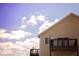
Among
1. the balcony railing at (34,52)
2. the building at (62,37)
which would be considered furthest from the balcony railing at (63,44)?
the balcony railing at (34,52)

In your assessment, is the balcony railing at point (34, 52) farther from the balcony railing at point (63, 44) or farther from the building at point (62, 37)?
the balcony railing at point (63, 44)

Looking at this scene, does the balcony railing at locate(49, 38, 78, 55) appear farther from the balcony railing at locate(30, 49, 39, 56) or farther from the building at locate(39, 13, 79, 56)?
the balcony railing at locate(30, 49, 39, 56)

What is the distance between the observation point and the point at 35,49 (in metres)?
2.72

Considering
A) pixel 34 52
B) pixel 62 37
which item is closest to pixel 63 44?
pixel 62 37

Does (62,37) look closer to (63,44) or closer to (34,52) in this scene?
(63,44)

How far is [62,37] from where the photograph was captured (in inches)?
106

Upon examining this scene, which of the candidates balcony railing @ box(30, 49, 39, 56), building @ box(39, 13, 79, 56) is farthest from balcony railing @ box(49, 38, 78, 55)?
balcony railing @ box(30, 49, 39, 56)

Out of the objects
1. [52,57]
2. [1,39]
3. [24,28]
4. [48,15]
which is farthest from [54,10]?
[1,39]

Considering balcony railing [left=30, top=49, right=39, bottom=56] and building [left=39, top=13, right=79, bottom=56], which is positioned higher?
building [left=39, top=13, right=79, bottom=56]

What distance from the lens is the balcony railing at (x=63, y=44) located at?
2668 mm

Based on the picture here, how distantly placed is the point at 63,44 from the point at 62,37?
10cm

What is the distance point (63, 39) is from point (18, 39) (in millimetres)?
658

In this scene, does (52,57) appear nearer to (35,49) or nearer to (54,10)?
(35,49)

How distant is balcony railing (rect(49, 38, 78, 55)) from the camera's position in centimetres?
Result: 267
